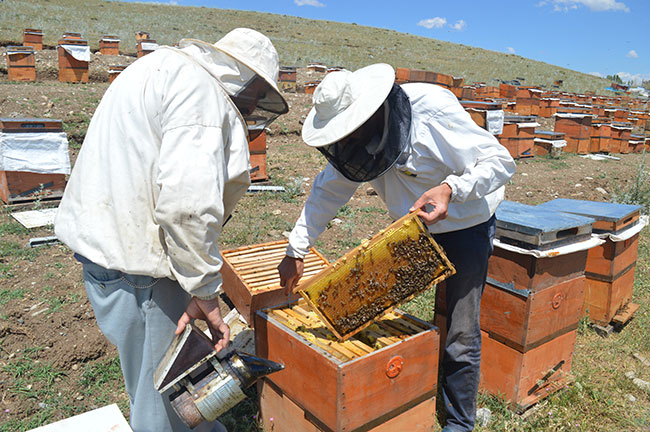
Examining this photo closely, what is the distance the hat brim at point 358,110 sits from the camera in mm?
1911

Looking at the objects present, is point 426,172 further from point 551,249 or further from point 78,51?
point 78,51

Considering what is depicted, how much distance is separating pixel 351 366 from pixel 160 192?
3.26ft

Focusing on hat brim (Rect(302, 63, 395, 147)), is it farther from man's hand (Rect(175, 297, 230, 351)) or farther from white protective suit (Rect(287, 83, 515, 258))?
man's hand (Rect(175, 297, 230, 351))

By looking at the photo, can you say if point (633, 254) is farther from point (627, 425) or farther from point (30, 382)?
point (30, 382)

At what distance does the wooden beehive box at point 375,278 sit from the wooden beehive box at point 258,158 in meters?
5.08

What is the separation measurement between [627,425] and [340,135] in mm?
2502

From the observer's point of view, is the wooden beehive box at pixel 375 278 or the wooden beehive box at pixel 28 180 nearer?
the wooden beehive box at pixel 375 278

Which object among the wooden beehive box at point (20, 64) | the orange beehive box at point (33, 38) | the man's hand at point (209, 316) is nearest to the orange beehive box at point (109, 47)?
the orange beehive box at point (33, 38)

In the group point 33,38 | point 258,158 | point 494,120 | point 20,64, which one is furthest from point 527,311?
point 33,38

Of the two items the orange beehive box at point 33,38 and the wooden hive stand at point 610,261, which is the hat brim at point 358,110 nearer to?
the wooden hive stand at point 610,261

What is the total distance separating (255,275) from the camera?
11.3 feet

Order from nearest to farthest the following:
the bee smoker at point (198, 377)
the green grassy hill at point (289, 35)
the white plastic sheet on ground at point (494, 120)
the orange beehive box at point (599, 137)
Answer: the bee smoker at point (198, 377)
the white plastic sheet on ground at point (494, 120)
the orange beehive box at point (599, 137)
the green grassy hill at point (289, 35)

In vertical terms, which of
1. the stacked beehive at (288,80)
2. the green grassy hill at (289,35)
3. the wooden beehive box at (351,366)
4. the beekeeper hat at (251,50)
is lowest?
the wooden beehive box at (351,366)

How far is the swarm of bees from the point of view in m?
2.00
